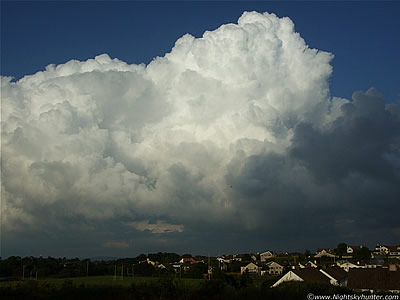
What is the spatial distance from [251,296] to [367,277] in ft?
71.4

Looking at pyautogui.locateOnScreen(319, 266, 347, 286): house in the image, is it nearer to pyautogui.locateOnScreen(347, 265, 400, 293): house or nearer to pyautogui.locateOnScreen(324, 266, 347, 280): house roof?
pyautogui.locateOnScreen(324, 266, 347, 280): house roof

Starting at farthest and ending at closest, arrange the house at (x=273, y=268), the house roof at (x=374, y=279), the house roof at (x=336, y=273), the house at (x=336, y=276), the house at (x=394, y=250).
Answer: the house at (x=394, y=250), the house at (x=273, y=268), the house roof at (x=336, y=273), the house at (x=336, y=276), the house roof at (x=374, y=279)

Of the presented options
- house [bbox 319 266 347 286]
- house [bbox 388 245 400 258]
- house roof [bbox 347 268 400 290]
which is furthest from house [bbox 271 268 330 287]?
house [bbox 388 245 400 258]

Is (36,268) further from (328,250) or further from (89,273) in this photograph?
(328,250)

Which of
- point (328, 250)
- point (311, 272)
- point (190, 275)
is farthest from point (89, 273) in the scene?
point (328, 250)

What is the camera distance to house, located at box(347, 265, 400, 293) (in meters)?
49.1

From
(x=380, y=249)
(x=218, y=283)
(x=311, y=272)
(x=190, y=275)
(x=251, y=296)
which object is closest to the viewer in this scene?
(x=251, y=296)

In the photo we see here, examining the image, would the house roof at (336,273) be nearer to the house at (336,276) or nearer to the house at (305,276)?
the house at (336,276)

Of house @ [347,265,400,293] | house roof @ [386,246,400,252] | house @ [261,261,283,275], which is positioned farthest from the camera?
house roof @ [386,246,400,252]

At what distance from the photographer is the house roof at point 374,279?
49.5 meters

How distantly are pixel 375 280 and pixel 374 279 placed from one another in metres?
0.28

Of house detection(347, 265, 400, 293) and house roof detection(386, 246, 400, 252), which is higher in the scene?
house roof detection(386, 246, 400, 252)

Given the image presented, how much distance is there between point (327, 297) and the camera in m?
36.8

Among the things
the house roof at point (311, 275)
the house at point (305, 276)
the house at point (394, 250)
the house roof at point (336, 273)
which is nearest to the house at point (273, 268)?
the house roof at point (336, 273)
